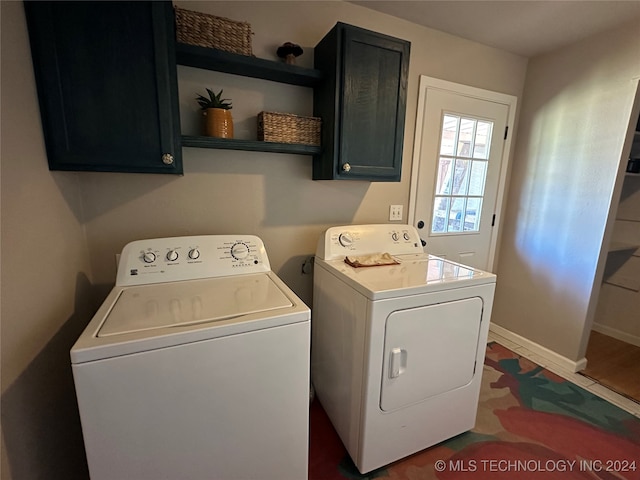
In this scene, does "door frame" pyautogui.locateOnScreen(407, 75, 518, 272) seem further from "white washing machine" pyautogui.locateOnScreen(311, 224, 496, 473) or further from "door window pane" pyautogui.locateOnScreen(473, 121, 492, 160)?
"white washing machine" pyautogui.locateOnScreen(311, 224, 496, 473)

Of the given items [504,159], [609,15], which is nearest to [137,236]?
[504,159]

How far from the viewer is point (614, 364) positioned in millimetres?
2262

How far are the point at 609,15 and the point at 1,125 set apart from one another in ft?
9.85

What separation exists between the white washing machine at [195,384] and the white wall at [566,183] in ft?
7.33

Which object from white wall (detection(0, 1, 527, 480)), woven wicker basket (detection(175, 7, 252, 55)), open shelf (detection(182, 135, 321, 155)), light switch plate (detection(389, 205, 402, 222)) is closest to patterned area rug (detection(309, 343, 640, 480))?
white wall (detection(0, 1, 527, 480))

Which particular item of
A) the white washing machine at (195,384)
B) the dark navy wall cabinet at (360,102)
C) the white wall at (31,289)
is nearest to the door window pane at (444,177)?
the dark navy wall cabinet at (360,102)

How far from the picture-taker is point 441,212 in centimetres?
223

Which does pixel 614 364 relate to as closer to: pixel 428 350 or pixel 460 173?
pixel 460 173

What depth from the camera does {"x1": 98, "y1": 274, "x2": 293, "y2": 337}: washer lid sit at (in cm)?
91

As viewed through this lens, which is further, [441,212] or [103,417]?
[441,212]

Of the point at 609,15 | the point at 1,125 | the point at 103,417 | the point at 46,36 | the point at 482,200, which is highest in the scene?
the point at 609,15

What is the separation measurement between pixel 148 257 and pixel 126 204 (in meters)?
0.35

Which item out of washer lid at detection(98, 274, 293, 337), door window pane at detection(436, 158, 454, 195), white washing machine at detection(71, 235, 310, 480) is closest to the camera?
white washing machine at detection(71, 235, 310, 480)

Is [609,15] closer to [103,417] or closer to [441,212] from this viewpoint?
[441,212]
